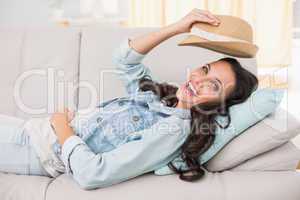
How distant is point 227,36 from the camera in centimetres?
128

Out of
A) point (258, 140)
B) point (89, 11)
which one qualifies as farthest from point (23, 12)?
point (258, 140)

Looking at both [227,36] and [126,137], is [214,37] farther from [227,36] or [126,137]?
[126,137]

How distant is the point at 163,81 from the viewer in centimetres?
175

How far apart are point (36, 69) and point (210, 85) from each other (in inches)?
30.8

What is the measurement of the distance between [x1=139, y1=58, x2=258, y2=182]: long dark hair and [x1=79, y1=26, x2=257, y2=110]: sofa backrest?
0.76 ft

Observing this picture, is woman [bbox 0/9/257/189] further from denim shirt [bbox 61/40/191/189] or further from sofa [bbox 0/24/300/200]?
sofa [bbox 0/24/300/200]

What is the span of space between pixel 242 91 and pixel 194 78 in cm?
17

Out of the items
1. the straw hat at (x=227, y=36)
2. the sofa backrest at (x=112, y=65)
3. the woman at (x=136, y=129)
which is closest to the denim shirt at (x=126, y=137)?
the woman at (x=136, y=129)

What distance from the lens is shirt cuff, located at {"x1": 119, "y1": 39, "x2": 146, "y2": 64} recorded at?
5.15ft

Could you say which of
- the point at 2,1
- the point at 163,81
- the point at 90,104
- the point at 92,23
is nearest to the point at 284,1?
the point at 92,23

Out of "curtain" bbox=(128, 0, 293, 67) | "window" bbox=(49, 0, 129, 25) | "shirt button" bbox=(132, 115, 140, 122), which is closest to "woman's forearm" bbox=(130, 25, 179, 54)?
"shirt button" bbox=(132, 115, 140, 122)

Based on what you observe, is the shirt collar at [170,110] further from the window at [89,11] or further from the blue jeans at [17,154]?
the window at [89,11]

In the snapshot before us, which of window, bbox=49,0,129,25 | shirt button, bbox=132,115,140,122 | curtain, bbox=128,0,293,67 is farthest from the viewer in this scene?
window, bbox=49,0,129,25

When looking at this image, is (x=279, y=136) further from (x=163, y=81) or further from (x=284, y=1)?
(x=284, y=1)
